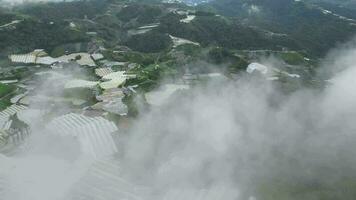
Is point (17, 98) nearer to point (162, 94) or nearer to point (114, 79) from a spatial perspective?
point (114, 79)

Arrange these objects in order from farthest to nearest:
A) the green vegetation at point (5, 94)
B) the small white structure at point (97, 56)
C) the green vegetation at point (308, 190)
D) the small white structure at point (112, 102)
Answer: the small white structure at point (97, 56), the green vegetation at point (5, 94), the small white structure at point (112, 102), the green vegetation at point (308, 190)

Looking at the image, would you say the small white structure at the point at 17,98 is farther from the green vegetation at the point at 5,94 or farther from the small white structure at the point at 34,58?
the small white structure at the point at 34,58

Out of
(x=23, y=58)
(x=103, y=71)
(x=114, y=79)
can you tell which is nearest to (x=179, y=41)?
(x=103, y=71)

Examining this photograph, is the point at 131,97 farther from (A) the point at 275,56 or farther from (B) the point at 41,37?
(B) the point at 41,37

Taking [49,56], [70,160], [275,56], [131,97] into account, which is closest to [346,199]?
[70,160]

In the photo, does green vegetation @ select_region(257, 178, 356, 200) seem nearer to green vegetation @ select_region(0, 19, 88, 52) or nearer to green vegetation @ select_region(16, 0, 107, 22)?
green vegetation @ select_region(0, 19, 88, 52)

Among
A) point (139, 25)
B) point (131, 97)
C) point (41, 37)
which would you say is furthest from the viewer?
point (139, 25)

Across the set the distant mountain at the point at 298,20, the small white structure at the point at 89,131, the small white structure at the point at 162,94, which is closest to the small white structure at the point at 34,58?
the small white structure at the point at 162,94

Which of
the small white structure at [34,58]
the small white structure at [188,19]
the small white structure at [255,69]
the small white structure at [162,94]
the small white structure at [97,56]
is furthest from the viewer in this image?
the small white structure at [188,19]
